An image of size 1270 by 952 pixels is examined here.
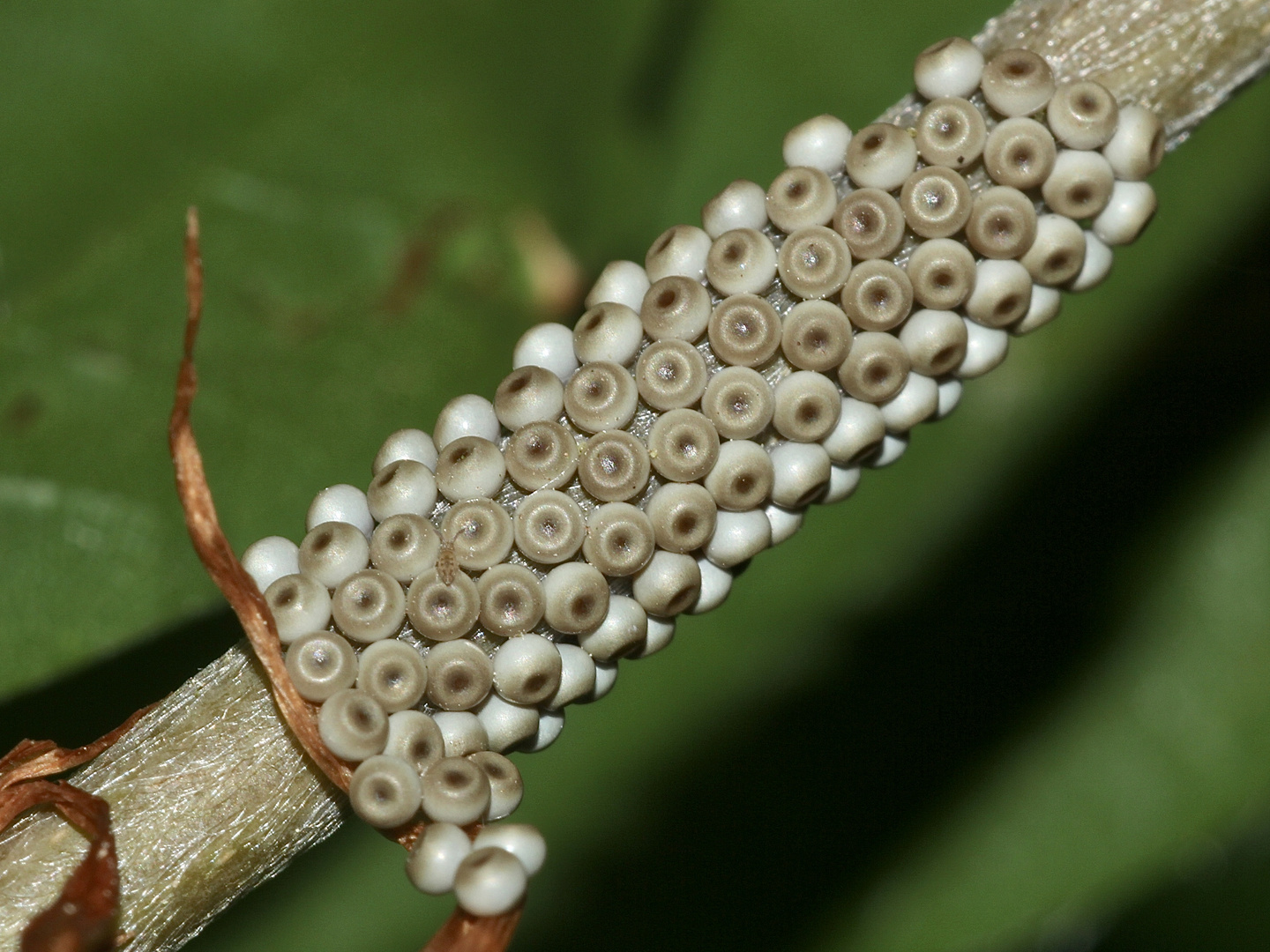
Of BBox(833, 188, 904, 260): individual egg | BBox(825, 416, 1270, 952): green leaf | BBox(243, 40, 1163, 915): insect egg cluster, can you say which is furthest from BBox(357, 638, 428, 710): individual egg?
BBox(825, 416, 1270, 952): green leaf

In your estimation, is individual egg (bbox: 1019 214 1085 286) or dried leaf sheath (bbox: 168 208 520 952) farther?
individual egg (bbox: 1019 214 1085 286)

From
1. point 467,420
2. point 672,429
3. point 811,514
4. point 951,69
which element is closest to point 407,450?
point 467,420

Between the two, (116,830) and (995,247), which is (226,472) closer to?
(116,830)

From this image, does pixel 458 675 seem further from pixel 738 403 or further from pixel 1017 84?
pixel 1017 84

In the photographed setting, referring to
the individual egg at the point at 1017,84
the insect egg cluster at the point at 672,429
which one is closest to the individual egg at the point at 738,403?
the insect egg cluster at the point at 672,429

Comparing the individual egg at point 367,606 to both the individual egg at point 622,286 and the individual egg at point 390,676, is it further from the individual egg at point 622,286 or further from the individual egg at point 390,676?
the individual egg at point 622,286

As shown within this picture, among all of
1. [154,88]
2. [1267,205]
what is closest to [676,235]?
[154,88]

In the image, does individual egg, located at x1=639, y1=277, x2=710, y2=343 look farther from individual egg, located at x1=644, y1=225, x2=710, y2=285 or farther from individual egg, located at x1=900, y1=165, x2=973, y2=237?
individual egg, located at x1=900, y1=165, x2=973, y2=237
